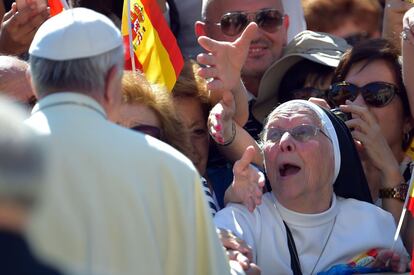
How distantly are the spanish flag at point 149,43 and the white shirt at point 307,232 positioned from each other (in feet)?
2.62

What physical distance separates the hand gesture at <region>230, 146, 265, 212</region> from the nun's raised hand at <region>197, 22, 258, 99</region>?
477mm

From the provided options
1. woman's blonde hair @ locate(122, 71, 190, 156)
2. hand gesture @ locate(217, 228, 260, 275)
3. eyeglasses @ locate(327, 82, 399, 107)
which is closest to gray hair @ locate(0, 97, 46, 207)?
hand gesture @ locate(217, 228, 260, 275)

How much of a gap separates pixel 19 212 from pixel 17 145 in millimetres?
116

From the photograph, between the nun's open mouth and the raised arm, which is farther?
the raised arm

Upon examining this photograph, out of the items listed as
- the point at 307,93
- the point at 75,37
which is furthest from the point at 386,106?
the point at 75,37

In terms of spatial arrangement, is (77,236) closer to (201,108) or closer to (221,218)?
(221,218)

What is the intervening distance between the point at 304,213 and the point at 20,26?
1785mm

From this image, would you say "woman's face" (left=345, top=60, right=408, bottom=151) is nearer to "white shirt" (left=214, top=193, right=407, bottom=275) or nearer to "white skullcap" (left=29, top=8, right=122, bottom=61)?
"white shirt" (left=214, top=193, right=407, bottom=275)

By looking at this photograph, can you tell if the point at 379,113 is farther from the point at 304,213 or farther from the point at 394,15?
the point at 394,15

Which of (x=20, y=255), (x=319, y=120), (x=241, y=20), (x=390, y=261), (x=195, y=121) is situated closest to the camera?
(x=20, y=255)

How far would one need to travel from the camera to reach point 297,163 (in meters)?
4.07

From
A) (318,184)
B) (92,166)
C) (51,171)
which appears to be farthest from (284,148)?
(51,171)

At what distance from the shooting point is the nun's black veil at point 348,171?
4.25 meters

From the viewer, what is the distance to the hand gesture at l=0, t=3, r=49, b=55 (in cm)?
493
